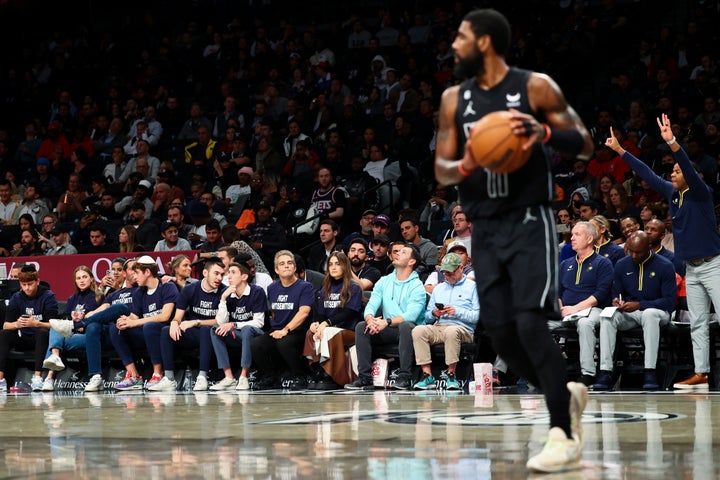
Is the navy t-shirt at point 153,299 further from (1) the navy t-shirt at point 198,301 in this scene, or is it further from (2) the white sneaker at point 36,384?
(2) the white sneaker at point 36,384

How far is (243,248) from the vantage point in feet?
41.7

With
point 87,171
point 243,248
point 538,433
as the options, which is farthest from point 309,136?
point 538,433

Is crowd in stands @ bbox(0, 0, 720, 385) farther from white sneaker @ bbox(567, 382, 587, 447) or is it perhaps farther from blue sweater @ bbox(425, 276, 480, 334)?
white sneaker @ bbox(567, 382, 587, 447)

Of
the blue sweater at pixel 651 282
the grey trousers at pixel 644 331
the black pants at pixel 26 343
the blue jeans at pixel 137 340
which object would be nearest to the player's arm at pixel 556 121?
the grey trousers at pixel 644 331

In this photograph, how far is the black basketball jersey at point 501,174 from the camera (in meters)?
4.53

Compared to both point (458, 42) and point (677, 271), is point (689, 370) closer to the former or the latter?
point (677, 271)

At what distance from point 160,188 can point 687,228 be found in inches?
389

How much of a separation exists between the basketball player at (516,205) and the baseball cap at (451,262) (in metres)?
6.05

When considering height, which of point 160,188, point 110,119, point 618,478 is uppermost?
point 110,119

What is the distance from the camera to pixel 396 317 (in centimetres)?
1104

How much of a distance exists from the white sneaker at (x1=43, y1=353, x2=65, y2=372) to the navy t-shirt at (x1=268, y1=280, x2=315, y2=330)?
2.55m

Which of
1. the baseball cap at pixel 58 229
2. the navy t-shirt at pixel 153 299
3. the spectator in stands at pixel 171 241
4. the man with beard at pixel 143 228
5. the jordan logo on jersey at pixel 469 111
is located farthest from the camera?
the baseball cap at pixel 58 229

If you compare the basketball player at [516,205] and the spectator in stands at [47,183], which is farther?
the spectator in stands at [47,183]

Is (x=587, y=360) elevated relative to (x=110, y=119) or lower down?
lower down
